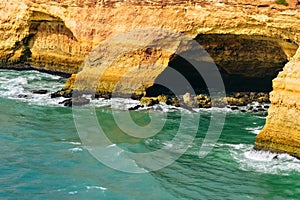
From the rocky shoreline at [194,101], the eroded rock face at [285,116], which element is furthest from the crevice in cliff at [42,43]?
the eroded rock face at [285,116]

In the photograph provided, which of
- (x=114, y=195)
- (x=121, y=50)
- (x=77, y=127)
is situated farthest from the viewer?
(x=121, y=50)

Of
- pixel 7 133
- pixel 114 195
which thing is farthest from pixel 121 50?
pixel 114 195

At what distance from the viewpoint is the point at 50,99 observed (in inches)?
1277

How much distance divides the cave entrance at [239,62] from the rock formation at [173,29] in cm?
7

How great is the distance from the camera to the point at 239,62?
3403cm

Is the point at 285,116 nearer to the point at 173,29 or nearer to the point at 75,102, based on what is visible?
the point at 173,29

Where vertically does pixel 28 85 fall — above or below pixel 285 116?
below

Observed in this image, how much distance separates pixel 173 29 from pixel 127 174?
14.2m

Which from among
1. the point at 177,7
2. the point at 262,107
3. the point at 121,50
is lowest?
the point at 262,107

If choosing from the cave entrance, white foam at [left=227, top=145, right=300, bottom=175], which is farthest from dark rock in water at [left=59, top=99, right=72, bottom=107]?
white foam at [left=227, top=145, right=300, bottom=175]

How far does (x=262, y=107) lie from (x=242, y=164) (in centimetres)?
1202

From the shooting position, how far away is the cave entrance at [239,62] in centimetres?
3184

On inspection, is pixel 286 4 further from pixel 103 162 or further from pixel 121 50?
pixel 103 162

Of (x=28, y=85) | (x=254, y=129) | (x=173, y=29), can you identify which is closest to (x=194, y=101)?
(x=173, y=29)
